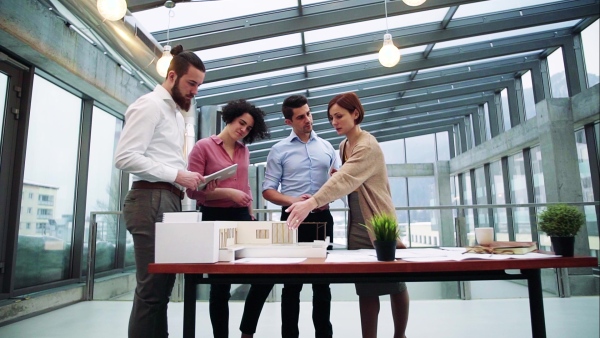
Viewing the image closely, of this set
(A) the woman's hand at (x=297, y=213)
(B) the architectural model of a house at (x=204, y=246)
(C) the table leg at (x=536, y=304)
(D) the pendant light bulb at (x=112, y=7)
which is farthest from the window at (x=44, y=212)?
(C) the table leg at (x=536, y=304)

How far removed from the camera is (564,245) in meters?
1.30

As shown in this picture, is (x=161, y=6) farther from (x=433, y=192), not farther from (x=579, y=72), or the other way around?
(x=433, y=192)

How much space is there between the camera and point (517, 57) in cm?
755

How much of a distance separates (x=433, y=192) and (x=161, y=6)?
10.6m

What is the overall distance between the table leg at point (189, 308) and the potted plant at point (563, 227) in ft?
4.04

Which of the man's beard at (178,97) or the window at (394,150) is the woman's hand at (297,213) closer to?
the man's beard at (178,97)

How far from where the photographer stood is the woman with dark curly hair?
2037 mm

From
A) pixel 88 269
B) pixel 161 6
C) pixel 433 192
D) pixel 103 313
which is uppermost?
pixel 161 6

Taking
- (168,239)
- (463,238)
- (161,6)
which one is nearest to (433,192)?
(463,238)

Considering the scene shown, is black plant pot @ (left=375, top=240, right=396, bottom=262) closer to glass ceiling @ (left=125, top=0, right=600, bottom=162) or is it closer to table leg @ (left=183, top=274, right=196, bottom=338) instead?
table leg @ (left=183, top=274, right=196, bottom=338)

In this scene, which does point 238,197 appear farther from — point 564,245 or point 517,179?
point 517,179

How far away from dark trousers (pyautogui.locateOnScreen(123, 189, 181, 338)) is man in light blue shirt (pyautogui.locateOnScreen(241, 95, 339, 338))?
0.65 meters

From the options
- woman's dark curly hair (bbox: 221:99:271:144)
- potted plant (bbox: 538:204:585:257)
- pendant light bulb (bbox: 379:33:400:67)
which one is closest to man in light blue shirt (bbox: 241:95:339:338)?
woman's dark curly hair (bbox: 221:99:271:144)

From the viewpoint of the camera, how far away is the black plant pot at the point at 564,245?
4.23 ft
